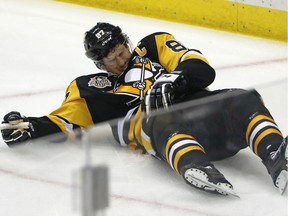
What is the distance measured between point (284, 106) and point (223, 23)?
2030 millimetres

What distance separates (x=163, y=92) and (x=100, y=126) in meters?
0.95

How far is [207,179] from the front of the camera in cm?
207

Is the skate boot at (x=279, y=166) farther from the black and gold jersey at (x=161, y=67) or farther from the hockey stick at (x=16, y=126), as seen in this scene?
the hockey stick at (x=16, y=126)

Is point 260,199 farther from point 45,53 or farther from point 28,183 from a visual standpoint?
point 45,53

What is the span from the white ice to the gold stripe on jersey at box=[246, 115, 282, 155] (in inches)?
1.6

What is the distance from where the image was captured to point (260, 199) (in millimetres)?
1850

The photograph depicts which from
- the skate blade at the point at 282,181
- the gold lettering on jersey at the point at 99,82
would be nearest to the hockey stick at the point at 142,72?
the gold lettering on jersey at the point at 99,82

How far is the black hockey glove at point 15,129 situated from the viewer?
8.24 feet

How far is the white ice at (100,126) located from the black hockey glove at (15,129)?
42 millimetres

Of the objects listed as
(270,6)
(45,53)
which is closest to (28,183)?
(45,53)

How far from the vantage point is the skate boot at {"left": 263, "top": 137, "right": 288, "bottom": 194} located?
73.1 inches

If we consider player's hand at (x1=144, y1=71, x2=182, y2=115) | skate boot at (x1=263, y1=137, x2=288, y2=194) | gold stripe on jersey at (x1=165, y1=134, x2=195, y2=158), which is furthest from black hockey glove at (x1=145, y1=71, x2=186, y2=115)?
skate boot at (x1=263, y1=137, x2=288, y2=194)

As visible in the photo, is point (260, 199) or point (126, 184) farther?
point (260, 199)

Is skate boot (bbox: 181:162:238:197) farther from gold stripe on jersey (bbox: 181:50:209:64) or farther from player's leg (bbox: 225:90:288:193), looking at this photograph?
gold stripe on jersey (bbox: 181:50:209:64)
